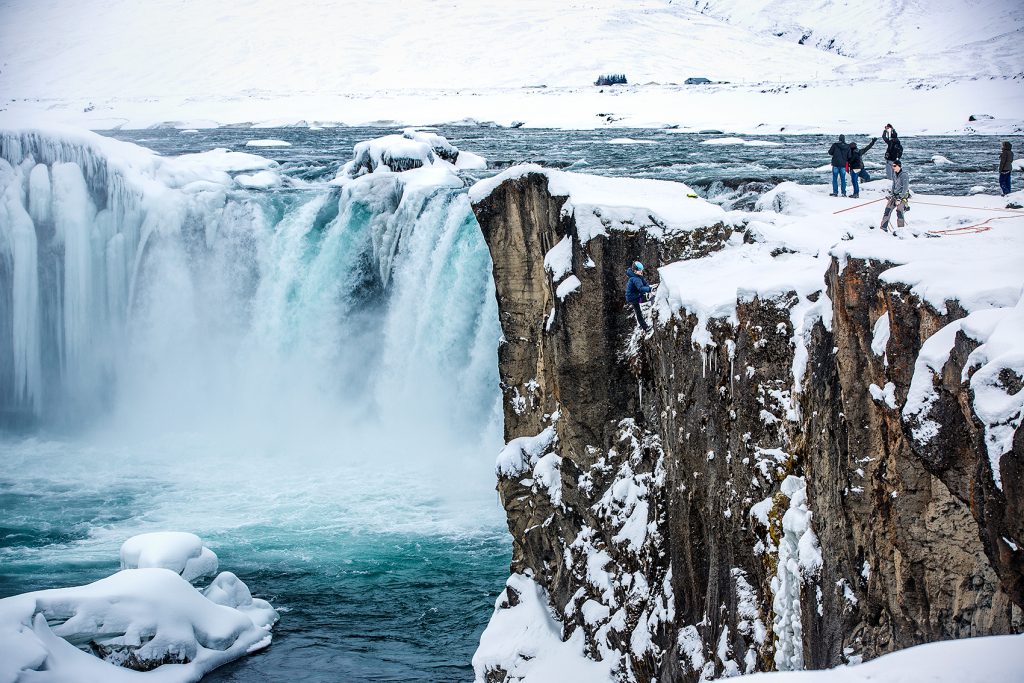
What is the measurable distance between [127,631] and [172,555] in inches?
85.3

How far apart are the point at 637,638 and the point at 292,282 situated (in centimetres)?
1896

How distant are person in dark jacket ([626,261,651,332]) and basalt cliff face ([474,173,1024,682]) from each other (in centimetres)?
39

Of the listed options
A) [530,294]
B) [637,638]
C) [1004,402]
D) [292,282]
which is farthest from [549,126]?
[1004,402]

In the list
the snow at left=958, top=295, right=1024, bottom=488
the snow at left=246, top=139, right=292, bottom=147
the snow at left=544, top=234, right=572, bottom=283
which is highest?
the snow at left=246, top=139, right=292, bottom=147

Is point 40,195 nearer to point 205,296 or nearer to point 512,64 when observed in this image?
point 205,296

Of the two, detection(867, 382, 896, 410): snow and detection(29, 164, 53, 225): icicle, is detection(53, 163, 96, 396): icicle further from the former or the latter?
detection(867, 382, 896, 410): snow

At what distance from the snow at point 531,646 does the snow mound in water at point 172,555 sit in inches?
232

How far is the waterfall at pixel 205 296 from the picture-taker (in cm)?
2791

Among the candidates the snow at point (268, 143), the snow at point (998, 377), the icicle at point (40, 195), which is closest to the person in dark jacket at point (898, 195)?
the snow at point (998, 377)

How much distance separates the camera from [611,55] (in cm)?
10244

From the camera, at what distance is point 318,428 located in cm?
2812

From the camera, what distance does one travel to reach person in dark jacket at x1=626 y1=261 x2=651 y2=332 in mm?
13273

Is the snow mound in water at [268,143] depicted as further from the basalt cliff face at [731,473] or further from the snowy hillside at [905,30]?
the snowy hillside at [905,30]

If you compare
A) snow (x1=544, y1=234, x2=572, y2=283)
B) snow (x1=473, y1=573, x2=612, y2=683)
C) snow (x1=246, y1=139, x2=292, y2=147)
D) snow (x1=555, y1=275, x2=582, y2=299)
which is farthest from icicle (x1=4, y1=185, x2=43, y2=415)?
snow (x1=246, y1=139, x2=292, y2=147)
